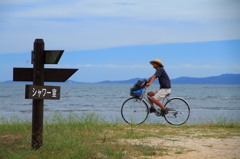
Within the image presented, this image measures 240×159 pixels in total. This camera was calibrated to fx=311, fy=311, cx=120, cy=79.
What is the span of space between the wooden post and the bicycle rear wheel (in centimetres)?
523

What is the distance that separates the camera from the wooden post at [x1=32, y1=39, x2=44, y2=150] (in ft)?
20.0

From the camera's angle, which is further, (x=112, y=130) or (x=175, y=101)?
(x=175, y=101)

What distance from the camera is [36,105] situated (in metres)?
6.10

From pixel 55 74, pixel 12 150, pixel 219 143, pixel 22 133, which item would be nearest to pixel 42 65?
pixel 55 74

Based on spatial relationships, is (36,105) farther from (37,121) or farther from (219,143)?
(219,143)

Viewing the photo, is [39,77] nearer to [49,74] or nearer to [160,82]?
[49,74]

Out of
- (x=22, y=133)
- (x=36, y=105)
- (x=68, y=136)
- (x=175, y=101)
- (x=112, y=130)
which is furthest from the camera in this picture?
(x=175, y=101)

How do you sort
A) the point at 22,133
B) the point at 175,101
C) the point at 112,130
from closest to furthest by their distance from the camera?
the point at 22,133 → the point at 112,130 → the point at 175,101

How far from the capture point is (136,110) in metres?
10.3

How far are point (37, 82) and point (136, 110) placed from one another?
15.9 feet

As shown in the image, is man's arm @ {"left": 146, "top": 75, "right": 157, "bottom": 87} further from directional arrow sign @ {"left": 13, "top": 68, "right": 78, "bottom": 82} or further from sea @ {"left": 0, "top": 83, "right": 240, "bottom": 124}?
directional arrow sign @ {"left": 13, "top": 68, "right": 78, "bottom": 82}

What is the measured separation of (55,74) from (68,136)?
1662mm

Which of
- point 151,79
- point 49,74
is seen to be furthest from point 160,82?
point 49,74

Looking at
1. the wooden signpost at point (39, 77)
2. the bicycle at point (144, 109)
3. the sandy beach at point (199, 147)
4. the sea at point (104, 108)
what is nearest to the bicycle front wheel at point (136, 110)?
the bicycle at point (144, 109)
